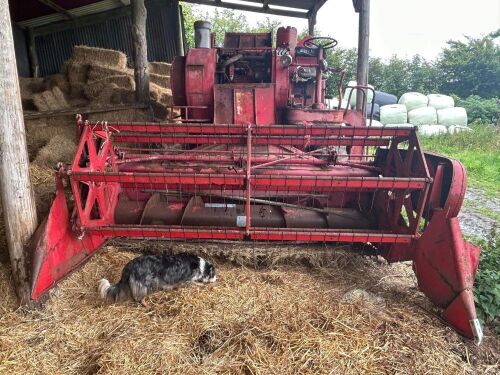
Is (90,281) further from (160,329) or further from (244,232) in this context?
(244,232)

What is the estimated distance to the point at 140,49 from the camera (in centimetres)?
617

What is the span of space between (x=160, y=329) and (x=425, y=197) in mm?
2099

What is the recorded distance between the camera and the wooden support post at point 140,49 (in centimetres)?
603

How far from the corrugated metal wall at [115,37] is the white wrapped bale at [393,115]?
728 cm

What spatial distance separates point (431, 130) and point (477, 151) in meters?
2.55

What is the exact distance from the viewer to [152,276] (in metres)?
2.80

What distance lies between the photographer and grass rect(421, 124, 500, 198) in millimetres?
7418

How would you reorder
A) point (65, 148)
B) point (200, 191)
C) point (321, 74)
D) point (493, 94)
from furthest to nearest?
point (493, 94) < point (65, 148) < point (321, 74) < point (200, 191)

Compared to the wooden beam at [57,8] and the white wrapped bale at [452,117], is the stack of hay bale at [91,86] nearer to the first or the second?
the wooden beam at [57,8]

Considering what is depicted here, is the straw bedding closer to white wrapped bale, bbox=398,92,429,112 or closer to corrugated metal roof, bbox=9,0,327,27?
corrugated metal roof, bbox=9,0,327,27

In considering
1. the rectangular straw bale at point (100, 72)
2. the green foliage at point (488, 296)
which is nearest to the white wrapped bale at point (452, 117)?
the rectangular straw bale at point (100, 72)

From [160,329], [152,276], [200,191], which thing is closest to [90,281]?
[152,276]

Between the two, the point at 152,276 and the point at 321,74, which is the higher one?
the point at 321,74

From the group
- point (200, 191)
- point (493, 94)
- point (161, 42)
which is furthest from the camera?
point (493, 94)
